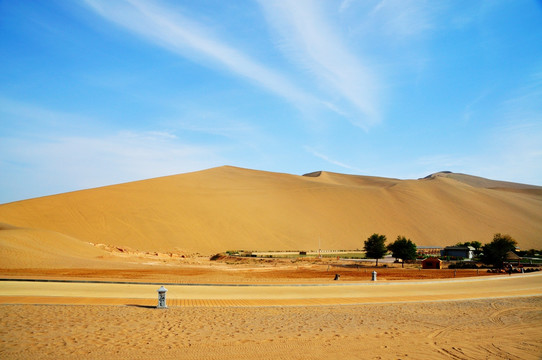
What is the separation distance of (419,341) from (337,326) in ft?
7.05

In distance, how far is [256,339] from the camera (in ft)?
29.5

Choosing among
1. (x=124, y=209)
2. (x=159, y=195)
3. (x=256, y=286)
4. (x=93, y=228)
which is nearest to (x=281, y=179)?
(x=159, y=195)

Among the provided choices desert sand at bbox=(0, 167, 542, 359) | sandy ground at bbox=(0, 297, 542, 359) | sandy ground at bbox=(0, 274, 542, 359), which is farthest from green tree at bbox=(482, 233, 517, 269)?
sandy ground at bbox=(0, 297, 542, 359)

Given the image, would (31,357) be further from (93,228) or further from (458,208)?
(458,208)

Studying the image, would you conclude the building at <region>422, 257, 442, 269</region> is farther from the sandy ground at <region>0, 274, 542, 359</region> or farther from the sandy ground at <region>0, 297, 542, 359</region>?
the sandy ground at <region>0, 297, 542, 359</region>

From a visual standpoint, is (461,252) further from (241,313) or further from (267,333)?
(267,333)

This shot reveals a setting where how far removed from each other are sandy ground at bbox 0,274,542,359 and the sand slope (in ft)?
84.2

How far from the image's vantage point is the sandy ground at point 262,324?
26.6ft

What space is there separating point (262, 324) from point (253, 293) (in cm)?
633

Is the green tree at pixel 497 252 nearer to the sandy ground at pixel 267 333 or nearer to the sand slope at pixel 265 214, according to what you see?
the sandy ground at pixel 267 333

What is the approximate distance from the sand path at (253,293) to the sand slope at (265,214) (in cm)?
2153

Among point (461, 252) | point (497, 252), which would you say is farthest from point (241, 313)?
point (461, 252)

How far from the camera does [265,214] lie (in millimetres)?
78938

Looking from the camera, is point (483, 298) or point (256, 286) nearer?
point (483, 298)
